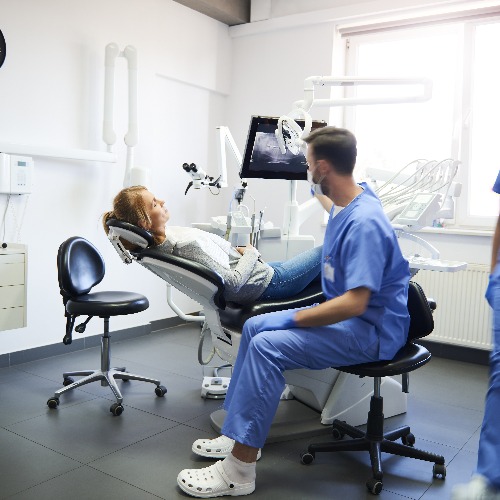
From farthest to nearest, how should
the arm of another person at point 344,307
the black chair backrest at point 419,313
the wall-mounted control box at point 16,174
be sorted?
the wall-mounted control box at point 16,174
the black chair backrest at point 419,313
the arm of another person at point 344,307

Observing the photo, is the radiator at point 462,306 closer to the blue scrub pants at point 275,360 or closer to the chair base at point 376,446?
the chair base at point 376,446

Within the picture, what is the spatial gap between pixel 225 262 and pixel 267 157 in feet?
2.47

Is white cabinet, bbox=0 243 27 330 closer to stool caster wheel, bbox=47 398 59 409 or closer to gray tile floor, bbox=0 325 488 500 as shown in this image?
gray tile floor, bbox=0 325 488 500

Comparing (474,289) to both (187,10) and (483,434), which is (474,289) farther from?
(187,10)

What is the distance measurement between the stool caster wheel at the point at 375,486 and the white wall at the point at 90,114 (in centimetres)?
221

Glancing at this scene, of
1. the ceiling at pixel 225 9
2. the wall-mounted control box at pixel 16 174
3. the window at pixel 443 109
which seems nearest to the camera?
the wall-mounted control box at pixel 16 174

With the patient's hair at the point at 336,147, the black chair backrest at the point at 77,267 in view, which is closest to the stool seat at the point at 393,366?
the patient's hair at the point at 336,147

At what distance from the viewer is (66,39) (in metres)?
3.44

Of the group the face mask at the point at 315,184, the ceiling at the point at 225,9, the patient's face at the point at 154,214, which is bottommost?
the patient's face at the point at 154,214

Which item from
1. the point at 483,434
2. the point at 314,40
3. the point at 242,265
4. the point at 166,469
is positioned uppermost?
the point at 314,40

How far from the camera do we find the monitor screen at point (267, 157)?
2.74 meters

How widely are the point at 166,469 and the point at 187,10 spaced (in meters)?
3.40

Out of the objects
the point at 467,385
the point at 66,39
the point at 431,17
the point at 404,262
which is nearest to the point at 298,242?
the point at 404,262

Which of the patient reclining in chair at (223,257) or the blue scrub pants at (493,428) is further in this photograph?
the patient reclining in chair at (223,257)
